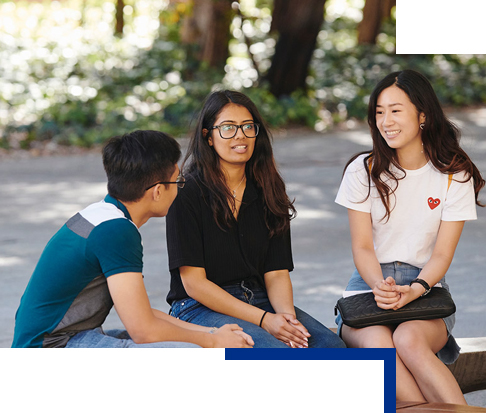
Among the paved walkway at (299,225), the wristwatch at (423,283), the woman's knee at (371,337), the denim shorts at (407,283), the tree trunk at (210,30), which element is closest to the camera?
the woman's knee at (371,337)

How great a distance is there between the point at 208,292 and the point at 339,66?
13.5 metres

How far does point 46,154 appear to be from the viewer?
38.0 ft

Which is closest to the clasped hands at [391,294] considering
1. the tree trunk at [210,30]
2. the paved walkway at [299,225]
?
the paved walkway at [299,225]

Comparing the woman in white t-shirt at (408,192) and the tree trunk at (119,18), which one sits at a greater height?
the tree trunk at (119,18)

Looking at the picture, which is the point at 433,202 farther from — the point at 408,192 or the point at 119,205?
the point at 119,205

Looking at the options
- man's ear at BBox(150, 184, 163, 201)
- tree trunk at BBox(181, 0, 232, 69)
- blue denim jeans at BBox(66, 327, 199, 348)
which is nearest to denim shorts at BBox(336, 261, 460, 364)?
blue denim jeans at BBox(66, 327, 199, 348)

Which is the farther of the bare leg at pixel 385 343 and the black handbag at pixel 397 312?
the black handbag at pixel 397 312

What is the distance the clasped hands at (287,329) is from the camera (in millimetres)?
2877

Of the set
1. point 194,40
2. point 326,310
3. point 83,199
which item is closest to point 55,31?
point 194,40

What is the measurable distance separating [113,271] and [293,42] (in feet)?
36.7

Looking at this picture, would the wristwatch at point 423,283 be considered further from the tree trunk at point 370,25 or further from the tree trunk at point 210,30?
the tree trunk at point 370,25

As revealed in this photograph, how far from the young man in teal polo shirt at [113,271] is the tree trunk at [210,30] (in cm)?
1320

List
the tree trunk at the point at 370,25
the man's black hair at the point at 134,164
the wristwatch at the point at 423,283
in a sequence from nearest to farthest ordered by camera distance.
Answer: the man's black hair at the point at 134,164 → the wristwatch at the point at 423,283 → the tree trunk at the point at 370,25

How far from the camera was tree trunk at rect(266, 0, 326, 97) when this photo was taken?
1266 centimetres
